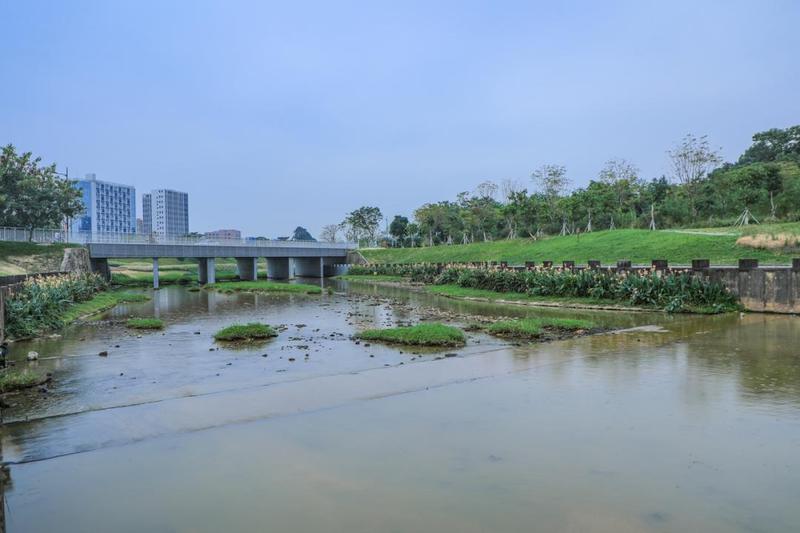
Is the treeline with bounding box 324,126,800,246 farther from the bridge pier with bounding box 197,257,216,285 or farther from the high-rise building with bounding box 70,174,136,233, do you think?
the high-rise building with bounding box 70,174,136,233

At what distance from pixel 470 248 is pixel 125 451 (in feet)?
209

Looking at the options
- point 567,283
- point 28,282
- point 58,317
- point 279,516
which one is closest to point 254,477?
point 279,516

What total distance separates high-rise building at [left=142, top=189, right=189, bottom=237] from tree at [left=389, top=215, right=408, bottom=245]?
8186 cm

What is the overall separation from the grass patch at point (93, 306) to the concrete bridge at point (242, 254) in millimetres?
15644

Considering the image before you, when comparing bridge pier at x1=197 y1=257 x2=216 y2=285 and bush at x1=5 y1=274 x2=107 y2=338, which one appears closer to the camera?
bush at x1=5 y1=274 x2=107 y2=338

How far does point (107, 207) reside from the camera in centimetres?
13475

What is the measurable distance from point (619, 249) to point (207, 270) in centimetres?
3973

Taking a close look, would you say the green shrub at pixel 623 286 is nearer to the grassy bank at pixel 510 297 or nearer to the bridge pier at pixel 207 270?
the grassy bank at pixel 510 297

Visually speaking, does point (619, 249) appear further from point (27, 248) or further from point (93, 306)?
point (27, 248)

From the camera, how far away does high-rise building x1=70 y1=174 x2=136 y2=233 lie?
127 metres

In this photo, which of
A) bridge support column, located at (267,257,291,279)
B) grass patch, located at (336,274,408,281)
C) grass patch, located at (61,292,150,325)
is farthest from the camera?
bridge support column, located at (267,257,291,279)

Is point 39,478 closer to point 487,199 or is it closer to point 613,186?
point 613,186

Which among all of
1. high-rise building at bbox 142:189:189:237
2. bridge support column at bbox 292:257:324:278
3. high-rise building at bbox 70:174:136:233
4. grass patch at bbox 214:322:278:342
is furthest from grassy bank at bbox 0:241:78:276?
high-rise building at bbox 142:189:189:237

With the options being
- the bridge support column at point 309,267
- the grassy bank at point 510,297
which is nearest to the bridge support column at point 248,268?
the bridge support column at point 309,267
